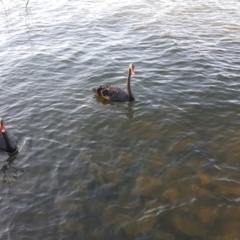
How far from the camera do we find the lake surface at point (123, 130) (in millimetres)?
8047

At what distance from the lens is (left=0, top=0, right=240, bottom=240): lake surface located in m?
8.05

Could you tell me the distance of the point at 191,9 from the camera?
2206cm

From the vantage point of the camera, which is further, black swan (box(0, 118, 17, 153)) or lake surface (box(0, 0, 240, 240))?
black swan (box(0, 118, 17, 153))

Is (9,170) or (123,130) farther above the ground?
(9,170)

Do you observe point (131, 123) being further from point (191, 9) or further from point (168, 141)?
point (191, 9)

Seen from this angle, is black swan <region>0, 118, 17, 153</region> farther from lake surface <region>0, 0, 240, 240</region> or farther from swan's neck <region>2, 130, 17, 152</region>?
lake surface <region>0, 0, 240, 240</region>

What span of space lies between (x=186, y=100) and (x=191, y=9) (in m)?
11.9

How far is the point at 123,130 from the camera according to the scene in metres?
11.3

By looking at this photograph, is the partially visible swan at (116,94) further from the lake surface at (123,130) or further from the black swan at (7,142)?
the black swan at (7,142)

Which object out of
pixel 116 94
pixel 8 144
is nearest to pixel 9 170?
pixel 8 144

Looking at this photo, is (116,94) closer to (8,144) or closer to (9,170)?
(8,144)

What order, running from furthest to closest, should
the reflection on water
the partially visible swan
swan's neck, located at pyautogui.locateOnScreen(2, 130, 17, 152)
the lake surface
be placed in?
the partially visible swan, swan's neck, located at pyautogui.locateOnScreen(2, 130, 17, 152), the reflection on water, the lake surface

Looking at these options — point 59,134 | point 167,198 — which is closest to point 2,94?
point 59,134

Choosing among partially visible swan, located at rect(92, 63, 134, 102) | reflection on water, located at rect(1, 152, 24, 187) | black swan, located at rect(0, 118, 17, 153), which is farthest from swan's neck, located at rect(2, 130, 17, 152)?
partially visible swan, located at rect(92, 63, 134, 102)
